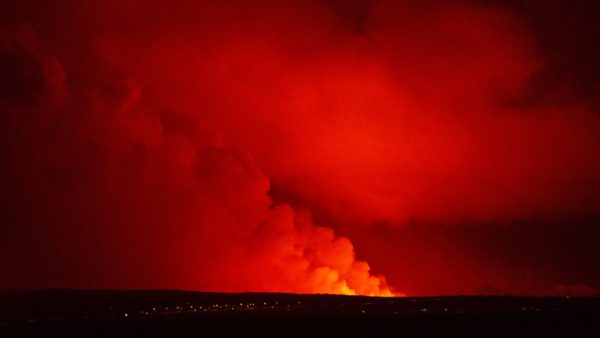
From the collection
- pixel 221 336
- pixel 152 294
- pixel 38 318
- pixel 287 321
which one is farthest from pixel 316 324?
pixel 38 318

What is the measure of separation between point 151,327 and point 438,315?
5.91m

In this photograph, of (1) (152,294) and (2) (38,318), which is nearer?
(2) (38,318)

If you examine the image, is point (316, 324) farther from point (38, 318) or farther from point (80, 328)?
point (38, 318)

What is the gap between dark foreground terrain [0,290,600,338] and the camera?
1183 centimetres

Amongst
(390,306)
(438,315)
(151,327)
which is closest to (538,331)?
(438,315)

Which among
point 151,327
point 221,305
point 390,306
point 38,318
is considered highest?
point 390,306

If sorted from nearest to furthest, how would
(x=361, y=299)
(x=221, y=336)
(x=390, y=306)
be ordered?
(x=221, y=336)
(x=390, y=306)
(x=361, y=299)

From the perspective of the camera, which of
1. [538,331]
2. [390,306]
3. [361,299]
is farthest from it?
[361,299]

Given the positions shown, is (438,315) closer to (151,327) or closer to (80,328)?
(151,327)

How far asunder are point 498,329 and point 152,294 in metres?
7.72

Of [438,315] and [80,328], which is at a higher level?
[438,315]

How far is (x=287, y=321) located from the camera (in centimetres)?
1246

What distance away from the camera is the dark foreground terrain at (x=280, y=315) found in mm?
11828

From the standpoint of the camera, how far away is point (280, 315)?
12.8 meters
